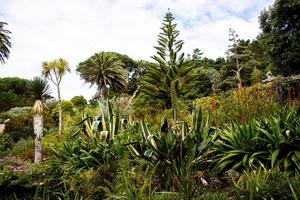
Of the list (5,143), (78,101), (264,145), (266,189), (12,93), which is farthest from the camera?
(12,93)

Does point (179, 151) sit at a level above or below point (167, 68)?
below

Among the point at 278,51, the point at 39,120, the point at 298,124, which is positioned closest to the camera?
the point at 298,124

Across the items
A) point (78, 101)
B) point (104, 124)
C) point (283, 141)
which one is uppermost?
point (78, 101)

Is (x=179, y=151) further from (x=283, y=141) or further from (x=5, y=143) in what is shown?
(x=5, y=143)

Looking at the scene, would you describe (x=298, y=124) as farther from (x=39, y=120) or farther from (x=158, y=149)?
(x=39, y=120)

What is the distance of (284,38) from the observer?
20656mm

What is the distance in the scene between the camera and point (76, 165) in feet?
20.4

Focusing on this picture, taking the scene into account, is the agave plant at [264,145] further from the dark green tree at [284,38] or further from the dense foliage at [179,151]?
the dark green tree at [284,38]

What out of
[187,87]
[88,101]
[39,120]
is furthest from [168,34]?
[88,101]

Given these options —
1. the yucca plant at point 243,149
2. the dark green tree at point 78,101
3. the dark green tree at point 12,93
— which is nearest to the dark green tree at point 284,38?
the yucca plant at point 243,149

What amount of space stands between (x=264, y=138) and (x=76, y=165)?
10.4 ft

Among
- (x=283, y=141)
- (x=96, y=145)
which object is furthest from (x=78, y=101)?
(x=283, y=141)

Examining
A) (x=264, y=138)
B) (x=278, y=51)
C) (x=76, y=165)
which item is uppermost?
(x=278, y=51)

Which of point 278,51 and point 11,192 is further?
point 278,51
